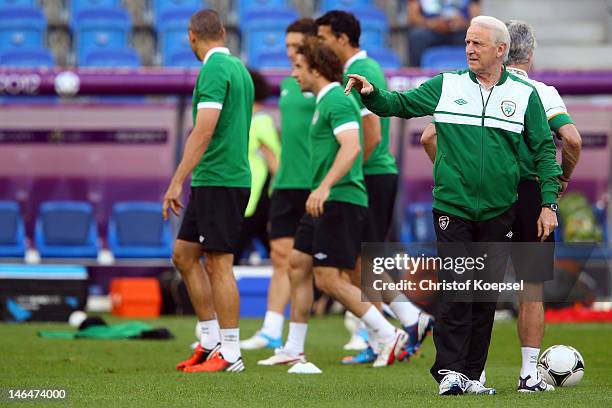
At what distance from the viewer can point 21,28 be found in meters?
17.8

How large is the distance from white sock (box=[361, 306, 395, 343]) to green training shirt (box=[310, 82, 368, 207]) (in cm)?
69

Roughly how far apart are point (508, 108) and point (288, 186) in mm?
3574

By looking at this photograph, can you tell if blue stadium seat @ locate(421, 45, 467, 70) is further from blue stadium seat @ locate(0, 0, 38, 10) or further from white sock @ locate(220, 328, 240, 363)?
white sock @ locate(220, 328, 240, 363)

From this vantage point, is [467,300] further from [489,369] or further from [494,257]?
[489,369]

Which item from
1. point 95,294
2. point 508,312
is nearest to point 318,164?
point 508,312

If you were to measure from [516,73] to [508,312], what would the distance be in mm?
6833

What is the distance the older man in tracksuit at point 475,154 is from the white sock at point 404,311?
2257 millimetres

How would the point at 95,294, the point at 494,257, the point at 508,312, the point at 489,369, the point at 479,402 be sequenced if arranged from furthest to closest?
the point at 95,294 < the point at 508,312 < the point at 489,369 < the point at 494,257 < the point at 479,402

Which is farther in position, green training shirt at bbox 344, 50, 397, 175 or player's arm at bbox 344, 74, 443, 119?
green training shirt at bbox 344, 50, 397, 175

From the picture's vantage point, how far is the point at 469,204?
6.22m

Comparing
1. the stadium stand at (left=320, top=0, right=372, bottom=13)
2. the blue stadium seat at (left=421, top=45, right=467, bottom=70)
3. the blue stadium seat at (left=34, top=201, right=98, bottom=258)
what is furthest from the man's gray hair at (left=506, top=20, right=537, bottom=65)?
the stadium stand at (left=320, top=0, right=372, bottom=13)

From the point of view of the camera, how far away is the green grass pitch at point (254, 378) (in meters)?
6.00

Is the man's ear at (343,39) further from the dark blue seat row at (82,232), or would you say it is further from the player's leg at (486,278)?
the dark blue seat row at (82,232)

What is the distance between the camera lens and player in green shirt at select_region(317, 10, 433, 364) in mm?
8555
